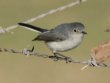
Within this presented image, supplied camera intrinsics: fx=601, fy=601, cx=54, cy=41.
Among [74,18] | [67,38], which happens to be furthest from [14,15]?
[67,38]

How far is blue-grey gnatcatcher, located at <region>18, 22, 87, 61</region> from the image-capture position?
686 cm

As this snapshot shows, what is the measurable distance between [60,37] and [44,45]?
16.2 feet

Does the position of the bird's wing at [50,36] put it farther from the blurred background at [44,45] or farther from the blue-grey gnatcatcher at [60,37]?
the blurred background at [44,45]

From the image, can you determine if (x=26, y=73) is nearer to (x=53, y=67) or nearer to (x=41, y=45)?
(x=53, y=67)

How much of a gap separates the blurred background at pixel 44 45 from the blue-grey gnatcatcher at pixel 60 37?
0.45 meters

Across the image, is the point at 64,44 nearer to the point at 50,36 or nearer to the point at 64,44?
the point at 64,44

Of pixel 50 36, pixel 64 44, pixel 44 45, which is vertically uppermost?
pixel 44 45

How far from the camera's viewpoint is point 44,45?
11914 millimetres

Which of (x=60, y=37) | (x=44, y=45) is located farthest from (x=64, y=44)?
(x=44, y=45)

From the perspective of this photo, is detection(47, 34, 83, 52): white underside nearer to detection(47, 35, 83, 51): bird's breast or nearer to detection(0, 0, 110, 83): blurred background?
detection(47, 35, 83, 51): bird's breast

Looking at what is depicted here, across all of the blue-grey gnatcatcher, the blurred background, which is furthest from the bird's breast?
the blurred background

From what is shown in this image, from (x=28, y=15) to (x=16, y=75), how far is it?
4388mm

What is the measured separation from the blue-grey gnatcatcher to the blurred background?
45 cm

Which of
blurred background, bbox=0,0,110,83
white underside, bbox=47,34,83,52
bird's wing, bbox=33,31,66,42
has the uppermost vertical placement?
blurred background, bbox=0,0,110,83
